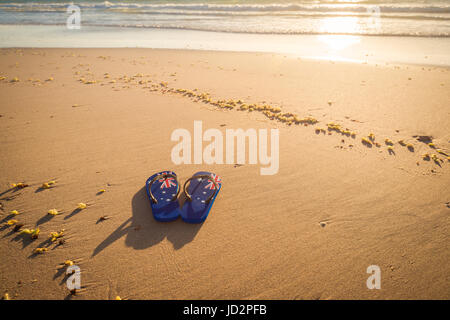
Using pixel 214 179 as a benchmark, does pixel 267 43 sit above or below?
above

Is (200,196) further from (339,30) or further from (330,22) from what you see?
(330,22)

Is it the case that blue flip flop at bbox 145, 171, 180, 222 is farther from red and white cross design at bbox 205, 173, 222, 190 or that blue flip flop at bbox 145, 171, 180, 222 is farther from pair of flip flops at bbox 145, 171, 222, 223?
red and white cross design at bbox 205, 173, 222, 190

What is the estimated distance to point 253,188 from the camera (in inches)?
156

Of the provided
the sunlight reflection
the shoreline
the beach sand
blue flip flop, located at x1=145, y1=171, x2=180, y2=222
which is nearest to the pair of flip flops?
blue flip flop, located at x1=145, y1=171, x2=180, y2=222

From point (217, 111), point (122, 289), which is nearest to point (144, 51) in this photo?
point (217, 111)

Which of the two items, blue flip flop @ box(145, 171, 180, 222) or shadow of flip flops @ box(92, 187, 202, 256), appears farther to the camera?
blue flip flop @ box(145, 171, 180, 222)

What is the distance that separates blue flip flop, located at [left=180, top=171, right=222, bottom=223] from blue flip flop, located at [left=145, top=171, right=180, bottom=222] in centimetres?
15

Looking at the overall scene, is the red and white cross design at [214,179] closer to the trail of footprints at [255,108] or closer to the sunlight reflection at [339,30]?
the trail of footprints at [255,108]

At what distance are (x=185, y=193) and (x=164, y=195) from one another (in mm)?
366

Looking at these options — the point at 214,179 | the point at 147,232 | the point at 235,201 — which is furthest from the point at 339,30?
the point at 147,232

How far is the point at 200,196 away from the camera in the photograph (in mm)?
3664

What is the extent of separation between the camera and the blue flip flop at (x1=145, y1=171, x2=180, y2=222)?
11.0 feet

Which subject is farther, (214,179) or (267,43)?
(267,43)

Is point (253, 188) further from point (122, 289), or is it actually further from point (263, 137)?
point (122, 289)
